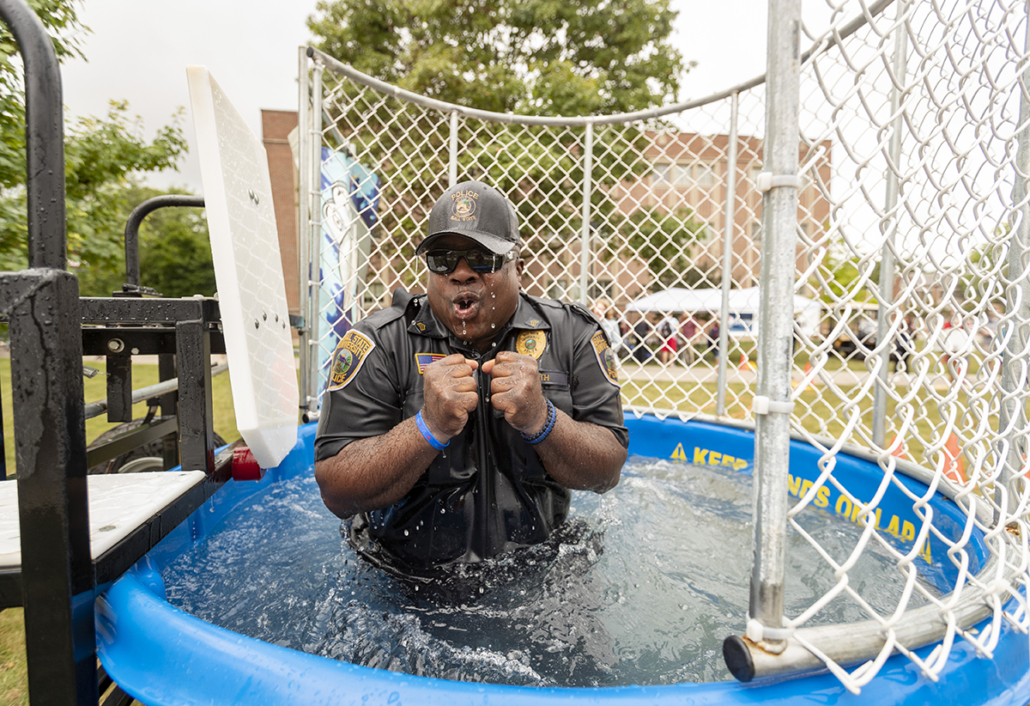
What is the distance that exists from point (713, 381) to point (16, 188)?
30.6 feet

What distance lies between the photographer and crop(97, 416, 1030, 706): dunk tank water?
894 mm

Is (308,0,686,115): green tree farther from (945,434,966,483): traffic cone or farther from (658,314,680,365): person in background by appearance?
(945,434,966,483): traffic cone

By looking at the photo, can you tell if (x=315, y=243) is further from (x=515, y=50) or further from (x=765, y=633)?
(x=515, y=50)

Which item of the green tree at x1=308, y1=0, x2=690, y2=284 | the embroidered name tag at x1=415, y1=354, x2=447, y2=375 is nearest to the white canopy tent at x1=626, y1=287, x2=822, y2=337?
the embroidered name tag at x1=415, y1=354, x2=447, y2=375

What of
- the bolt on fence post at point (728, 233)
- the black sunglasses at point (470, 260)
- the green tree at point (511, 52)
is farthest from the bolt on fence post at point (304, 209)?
the green tree at point (511, 52)

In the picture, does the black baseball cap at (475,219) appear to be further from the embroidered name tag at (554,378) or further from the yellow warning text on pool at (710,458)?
the yellow warning text on pool at (710,458)

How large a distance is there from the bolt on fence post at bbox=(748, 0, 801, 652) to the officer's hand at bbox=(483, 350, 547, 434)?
0.59 meters

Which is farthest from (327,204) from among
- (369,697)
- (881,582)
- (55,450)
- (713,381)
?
(713,381)

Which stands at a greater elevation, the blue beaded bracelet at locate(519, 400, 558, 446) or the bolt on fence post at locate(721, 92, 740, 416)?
the bolt on fence post at locate(721, 92, 740, 416)

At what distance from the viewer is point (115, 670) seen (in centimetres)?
98

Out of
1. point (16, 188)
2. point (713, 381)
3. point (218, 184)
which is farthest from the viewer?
point (713, 381)

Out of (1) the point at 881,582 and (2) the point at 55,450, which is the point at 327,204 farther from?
(1) the point at 881,582

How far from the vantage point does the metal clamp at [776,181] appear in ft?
2.60

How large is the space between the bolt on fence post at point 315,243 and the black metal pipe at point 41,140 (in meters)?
2.08
